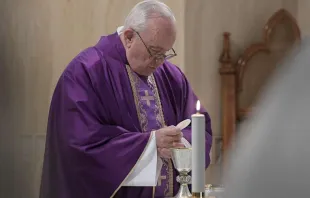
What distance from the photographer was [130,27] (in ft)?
7.81

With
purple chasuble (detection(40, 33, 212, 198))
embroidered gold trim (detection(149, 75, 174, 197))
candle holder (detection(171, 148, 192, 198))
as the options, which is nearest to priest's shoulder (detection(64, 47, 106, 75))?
purple chasuble (detection(40, 33, 212, 198))

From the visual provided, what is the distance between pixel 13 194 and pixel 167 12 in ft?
6.18

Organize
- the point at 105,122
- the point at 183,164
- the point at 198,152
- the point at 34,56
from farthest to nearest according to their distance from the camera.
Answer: the point at 34,56 < the point at 105,122 < the point at 183,164 < the point at 198,152

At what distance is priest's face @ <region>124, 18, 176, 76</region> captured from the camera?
92.5 inches

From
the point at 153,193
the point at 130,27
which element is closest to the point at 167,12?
the point at 130,27

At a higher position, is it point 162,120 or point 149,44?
point 149,44

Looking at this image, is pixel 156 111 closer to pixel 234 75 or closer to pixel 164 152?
pixel 164 152

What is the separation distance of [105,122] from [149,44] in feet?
1.25

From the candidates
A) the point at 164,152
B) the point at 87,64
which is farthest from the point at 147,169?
the point at 87,64

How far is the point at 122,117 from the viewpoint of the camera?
2256mm

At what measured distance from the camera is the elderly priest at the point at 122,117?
2.13 metres

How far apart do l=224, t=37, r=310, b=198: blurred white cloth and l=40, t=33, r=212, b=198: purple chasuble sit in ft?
5.43

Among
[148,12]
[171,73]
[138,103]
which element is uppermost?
[148,12]

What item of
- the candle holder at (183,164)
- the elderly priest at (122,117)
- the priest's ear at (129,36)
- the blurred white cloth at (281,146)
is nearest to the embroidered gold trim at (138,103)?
the elderly priest at (122,117)
